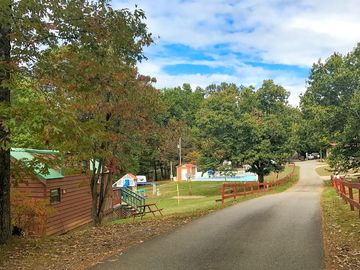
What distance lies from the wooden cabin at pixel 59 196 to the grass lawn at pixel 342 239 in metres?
9.40

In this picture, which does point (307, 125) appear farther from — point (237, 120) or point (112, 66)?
point (112, 66)

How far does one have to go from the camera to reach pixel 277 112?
144ft

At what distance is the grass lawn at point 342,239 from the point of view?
707 cm

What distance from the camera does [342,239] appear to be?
30.0 feet

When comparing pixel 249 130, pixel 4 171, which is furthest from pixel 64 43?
pixel 249 130

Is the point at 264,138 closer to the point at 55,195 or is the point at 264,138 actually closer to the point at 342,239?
the point at 55,195

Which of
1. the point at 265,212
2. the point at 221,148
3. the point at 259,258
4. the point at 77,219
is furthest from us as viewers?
the point at 221,148

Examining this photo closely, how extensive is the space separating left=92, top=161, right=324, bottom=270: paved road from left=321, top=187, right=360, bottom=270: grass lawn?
21 cm

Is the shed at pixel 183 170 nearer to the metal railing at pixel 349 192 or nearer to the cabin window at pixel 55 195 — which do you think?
the cabin window at pixel 55 195

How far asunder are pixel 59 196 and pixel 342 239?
1413cm

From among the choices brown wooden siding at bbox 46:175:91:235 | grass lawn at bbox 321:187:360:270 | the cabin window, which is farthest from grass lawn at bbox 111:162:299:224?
grass lawn at bbox 321:187:360:270

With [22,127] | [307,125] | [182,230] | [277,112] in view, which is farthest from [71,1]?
[277,112]

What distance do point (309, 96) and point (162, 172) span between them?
156 feet

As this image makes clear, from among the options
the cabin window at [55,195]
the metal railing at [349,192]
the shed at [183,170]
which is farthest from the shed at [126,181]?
the metal railing at [349,192]
